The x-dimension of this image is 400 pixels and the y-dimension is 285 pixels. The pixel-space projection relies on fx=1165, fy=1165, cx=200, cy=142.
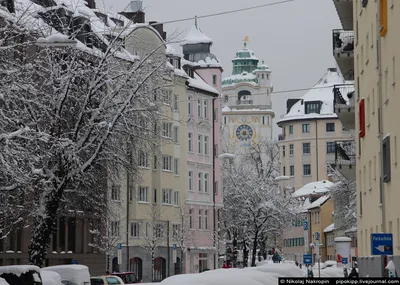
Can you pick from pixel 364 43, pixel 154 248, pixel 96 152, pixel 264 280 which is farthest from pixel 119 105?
pixel 154 248

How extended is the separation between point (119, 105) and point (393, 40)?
36.3 ft

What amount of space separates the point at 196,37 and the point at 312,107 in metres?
81.9

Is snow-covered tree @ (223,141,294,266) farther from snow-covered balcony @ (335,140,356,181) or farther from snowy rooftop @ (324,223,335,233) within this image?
snow-covered balcony @ (335,140,356,181)

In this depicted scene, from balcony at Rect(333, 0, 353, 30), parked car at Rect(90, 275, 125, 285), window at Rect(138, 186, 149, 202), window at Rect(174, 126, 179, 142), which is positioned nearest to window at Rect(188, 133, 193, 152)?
window at Rect(174, 126, 179, 142)

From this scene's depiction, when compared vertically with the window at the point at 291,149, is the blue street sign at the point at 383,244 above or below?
below

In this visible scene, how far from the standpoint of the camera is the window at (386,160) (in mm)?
36750

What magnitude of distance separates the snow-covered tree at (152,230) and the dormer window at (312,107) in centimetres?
10527

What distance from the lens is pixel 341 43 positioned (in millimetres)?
52969

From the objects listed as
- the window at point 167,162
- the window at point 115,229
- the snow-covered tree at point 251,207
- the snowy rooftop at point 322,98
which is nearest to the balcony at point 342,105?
the window at point 115,229

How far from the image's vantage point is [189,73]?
90.9 metres

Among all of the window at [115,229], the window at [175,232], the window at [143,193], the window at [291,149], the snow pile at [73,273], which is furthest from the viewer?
the window at [291,149]

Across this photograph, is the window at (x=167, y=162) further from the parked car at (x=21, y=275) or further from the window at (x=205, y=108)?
the parked car at (x=21, y=275)

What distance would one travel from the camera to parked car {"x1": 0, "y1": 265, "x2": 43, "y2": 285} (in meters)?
28.6

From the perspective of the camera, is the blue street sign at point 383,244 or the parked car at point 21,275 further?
the parked car at point 21,275
